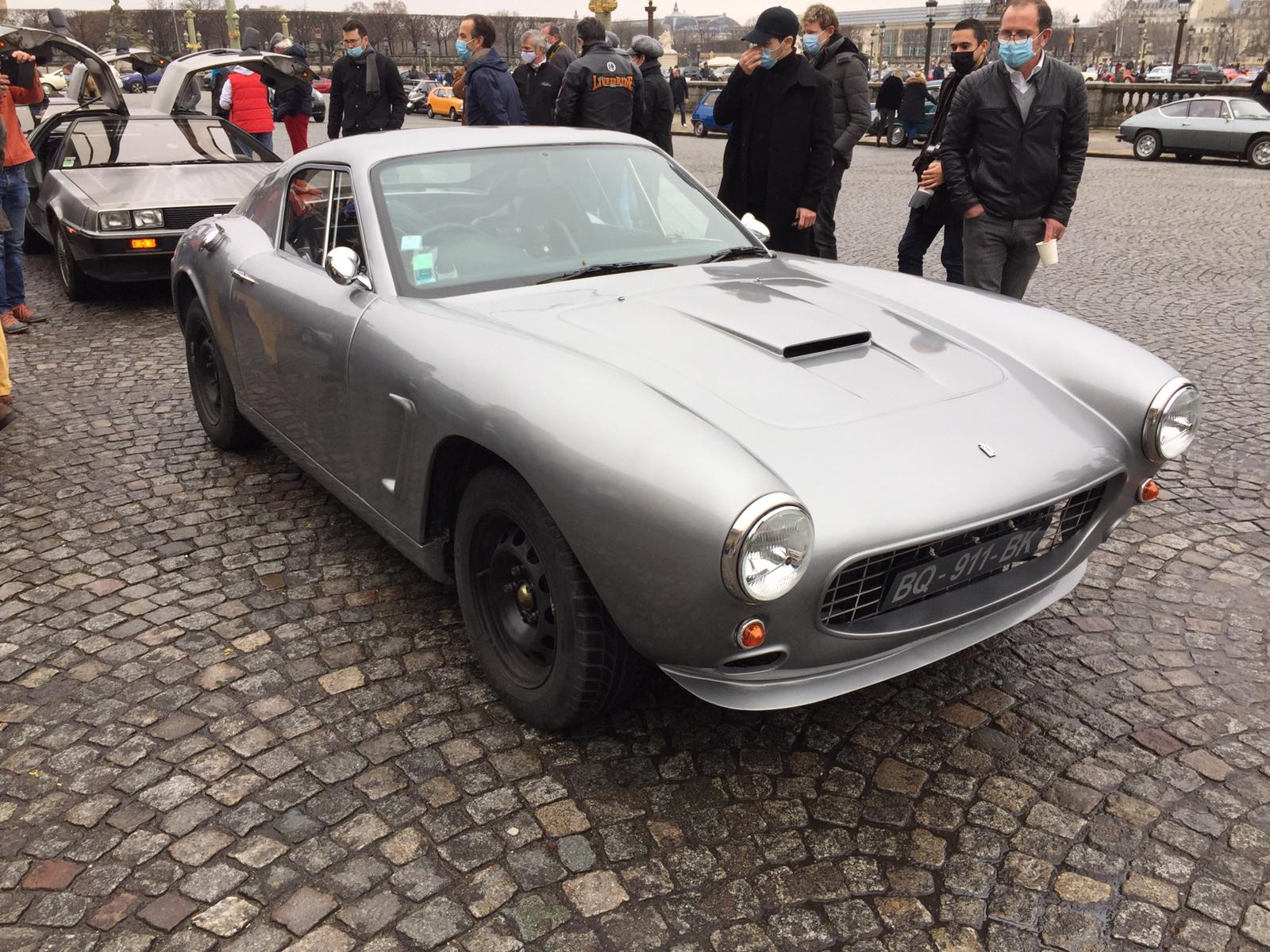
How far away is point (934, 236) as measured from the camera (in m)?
5.93

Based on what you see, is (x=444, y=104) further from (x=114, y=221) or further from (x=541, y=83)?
(x=114, y=221)

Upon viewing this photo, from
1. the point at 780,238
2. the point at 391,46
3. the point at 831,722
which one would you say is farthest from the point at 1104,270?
the point at 391,46

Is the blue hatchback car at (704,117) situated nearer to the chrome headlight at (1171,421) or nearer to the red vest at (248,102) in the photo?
the red vest at (248,102)

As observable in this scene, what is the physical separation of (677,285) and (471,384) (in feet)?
3.06

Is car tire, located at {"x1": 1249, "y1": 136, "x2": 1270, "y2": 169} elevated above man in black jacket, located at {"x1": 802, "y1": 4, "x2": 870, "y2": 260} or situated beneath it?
situated beneath

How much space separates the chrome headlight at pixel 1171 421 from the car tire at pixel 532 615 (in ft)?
4.98

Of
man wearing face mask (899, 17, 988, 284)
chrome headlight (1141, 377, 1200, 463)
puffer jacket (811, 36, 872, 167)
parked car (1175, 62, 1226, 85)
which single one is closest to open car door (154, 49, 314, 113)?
puffer jacket (811, 36, 872, 167)

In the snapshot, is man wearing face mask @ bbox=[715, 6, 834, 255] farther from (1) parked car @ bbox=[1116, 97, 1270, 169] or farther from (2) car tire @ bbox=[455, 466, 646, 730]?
(1) parked car @ bbox=[1116, 97, 1270, 169]

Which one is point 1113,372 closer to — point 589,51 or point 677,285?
point 677,285

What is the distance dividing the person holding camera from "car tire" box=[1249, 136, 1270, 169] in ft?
63.5

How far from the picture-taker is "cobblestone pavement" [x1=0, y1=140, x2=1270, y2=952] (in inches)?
83.7

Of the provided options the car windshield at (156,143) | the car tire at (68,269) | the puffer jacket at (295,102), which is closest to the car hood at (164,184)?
the car windshield at (156,143)

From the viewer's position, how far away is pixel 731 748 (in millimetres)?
2680

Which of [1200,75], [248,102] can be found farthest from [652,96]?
[1200,75]
